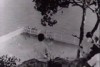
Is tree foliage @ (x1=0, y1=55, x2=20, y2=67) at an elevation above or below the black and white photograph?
below

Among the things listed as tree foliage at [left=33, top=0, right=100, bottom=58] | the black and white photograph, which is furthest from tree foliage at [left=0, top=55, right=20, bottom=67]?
tree foliage at [left=33, top=0, right=100, bottom=58]

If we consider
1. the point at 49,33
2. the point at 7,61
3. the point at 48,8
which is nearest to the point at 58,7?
the point at 48,8

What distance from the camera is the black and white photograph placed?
1.63m

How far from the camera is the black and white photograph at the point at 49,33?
5.35ft

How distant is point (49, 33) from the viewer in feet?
5.68

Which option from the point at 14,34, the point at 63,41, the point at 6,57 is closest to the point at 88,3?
the point at 63,41

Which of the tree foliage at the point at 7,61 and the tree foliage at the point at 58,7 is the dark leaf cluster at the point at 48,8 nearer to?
the tree foliage at the point at 58,7

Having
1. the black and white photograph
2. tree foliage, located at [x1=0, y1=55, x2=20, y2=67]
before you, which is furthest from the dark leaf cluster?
tree foliage, located at [x1=0, y1=55, x2=20, y2=67]

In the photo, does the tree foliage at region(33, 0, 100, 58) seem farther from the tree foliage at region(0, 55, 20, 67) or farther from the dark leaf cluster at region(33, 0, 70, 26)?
the tree foliage at region(0, 55, 20, 67)

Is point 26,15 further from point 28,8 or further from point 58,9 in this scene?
point 58,9

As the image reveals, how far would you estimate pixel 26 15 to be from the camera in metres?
1.67

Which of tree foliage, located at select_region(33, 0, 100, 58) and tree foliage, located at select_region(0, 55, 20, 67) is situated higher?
tree foliage, located at select_region(33, 0, 100, 58)

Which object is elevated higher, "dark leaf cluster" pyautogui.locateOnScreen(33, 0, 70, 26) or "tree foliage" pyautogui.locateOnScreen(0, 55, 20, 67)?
"dark leaf cluster" pyautogui.locateOnScreen(33, 0, 70, 26)

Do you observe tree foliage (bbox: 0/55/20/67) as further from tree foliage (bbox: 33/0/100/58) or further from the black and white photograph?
tree foliage (bbox: 33/0/100/58)
